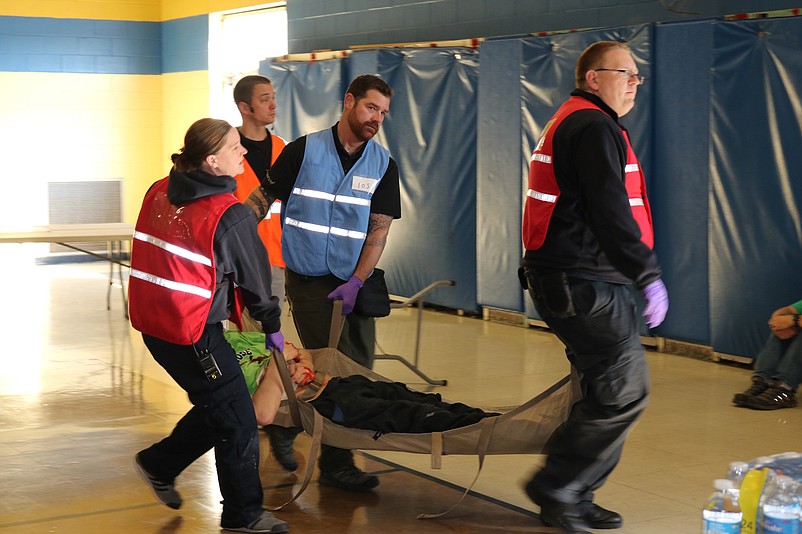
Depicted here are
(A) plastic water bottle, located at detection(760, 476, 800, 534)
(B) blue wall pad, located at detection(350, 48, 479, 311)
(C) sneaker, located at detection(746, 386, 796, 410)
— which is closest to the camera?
(A) plastic water bottle, located at detection(760, 476, 800, 534)

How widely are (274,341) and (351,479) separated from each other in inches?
33.9

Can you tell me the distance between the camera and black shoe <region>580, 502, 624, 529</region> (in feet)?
14.1

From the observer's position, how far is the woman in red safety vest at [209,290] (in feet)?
13.3

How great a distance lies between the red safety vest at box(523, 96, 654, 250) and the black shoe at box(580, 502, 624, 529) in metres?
1.02

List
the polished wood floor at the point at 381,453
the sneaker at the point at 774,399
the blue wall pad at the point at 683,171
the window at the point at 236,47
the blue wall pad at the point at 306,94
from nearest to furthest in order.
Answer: the polished wood floor at the point at 381,453 < the sneaker at the point at 774,399 < the blue wall pad at the point at 683,171 < the blue wall pad at the point at 306,94 < the window at the point at 236,47

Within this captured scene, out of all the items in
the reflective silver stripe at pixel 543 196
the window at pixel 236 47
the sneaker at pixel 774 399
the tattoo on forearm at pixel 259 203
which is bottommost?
the sneaker at pixel 774 399

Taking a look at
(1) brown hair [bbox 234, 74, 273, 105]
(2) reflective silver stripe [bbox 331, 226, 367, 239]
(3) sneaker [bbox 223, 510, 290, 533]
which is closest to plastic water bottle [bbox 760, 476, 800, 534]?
(3) sneaker [bbox 223, 510, 290, 533]

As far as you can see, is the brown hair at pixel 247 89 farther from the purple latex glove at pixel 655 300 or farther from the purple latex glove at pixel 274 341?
the purple latex glove at pixel 655 300

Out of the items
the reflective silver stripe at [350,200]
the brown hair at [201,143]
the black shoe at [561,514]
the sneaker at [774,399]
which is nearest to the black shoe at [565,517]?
the black shoe at [561,514]

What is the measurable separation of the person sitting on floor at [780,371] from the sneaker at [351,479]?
105 inches

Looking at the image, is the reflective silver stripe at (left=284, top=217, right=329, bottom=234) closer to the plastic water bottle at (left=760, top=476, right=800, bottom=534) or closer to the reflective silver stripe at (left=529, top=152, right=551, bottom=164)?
the reflective silver stripe at (left=529, top=152, right=551, bottom=164)

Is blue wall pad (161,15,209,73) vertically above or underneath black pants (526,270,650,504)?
above

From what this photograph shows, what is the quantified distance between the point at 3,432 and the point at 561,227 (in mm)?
3448

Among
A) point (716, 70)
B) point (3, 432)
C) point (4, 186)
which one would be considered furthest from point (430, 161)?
point (4, 186)
